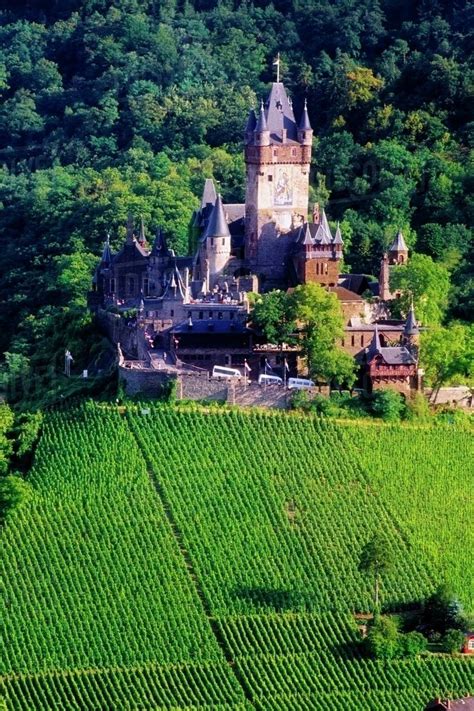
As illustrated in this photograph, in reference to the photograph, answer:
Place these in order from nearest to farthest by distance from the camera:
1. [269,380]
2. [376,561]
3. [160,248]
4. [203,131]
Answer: [376,561], [269,380], [160,248], [203,131]

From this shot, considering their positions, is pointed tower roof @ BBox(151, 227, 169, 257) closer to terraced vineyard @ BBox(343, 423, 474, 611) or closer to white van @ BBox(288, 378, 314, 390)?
white van @ BBox(288, 378, 314, 390)

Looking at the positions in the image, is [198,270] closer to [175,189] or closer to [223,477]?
[223,477]

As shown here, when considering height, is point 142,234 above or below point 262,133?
below

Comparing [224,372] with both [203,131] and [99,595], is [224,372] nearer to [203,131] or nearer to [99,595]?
[99,595]

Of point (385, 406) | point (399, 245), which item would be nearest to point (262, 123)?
point (399, 245)

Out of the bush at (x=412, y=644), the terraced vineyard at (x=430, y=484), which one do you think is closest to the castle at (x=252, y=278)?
the terraced vineyard at (x=430, y=484)

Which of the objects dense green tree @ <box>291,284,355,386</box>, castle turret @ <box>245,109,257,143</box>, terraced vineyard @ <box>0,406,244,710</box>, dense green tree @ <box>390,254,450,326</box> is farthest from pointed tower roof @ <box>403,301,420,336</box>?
terraced vineyard @ <box>0,406,244,710</box>
